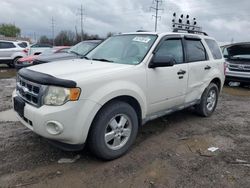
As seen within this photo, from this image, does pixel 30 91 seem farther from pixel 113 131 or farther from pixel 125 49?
pixel 125 49

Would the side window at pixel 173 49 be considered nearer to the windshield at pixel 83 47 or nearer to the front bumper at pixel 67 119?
the front bumper at pixel 67 119

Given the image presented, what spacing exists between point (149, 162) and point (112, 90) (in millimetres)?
1160

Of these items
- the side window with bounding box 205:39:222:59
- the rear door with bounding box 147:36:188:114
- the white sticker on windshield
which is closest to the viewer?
the rear door with bounding box 147:36:188:114

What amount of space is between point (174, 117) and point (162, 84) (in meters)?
1.80

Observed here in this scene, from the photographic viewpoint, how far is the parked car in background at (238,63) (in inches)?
395

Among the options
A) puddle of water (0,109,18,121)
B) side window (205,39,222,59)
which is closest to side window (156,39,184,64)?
side window (205,39,222,59)

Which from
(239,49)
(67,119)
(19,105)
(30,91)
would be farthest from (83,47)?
(67,119)

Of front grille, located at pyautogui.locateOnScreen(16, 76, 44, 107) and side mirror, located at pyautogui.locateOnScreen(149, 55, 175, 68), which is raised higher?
side mirror, located at pyautogui.locateOnScreen(149, 55, 175, 68)

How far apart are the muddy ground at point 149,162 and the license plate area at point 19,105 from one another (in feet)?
2.19

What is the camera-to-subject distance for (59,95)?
10.0 ft

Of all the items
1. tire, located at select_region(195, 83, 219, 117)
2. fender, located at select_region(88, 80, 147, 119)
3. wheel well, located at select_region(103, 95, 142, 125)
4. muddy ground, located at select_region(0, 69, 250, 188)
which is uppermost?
fender, located at select_region(88, 80, 147, 119)

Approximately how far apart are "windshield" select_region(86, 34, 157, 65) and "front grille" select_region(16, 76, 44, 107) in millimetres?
1364

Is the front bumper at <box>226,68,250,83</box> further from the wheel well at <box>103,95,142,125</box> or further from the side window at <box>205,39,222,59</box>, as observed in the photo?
the wheel well at <box>103,95,142,125</box>

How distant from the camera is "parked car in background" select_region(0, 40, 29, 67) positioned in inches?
597
